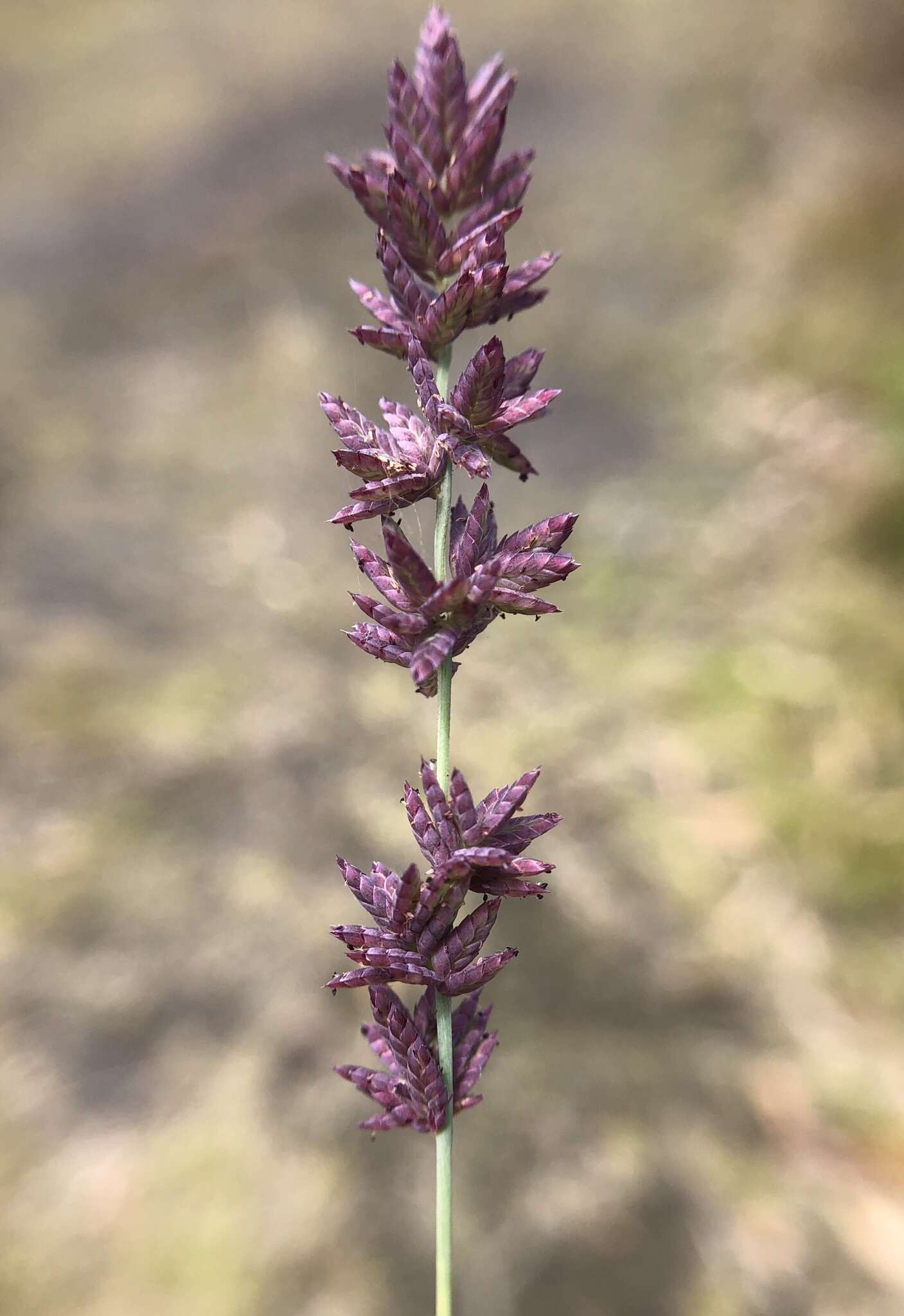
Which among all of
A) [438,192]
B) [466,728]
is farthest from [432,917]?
[466,728]

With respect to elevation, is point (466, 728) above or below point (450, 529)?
above

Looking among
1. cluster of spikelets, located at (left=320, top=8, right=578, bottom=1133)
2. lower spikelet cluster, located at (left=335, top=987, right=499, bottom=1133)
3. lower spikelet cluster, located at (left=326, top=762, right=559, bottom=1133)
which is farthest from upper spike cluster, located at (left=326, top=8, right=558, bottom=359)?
lower spikelet cluster, located at (left=335, top=987, right=499, bottom=1133)

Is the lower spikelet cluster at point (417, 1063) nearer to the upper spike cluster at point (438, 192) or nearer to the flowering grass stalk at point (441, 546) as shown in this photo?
the flowering grass stalk at point (441, 546)

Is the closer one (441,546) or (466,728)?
(441,546)

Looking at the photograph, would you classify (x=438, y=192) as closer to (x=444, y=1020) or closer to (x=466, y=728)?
(x=444, y=1020)

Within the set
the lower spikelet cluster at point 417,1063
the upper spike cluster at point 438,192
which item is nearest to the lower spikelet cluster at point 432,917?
the lower spikelet cluster at point 417,1063

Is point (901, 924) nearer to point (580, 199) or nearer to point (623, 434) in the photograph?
point (623, 434)

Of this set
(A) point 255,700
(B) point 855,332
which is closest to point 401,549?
(A) point 255,700
